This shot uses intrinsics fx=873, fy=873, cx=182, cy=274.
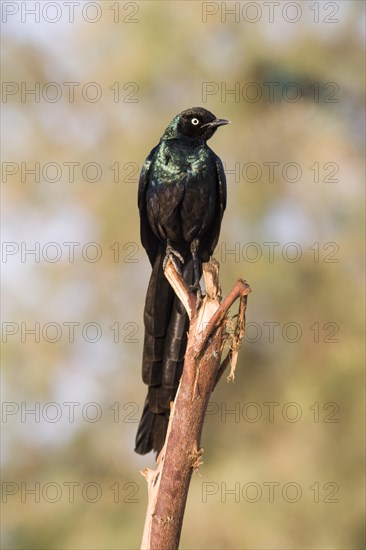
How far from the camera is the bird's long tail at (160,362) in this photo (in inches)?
203

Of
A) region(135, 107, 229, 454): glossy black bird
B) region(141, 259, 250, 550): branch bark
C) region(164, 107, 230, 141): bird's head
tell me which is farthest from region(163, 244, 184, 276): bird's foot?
region(141, 259, 250, 550): branch bark

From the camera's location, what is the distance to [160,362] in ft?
17.1

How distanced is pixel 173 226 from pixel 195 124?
27.7 inches

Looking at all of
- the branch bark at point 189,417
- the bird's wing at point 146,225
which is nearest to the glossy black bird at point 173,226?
the bird's wing at point 146,225

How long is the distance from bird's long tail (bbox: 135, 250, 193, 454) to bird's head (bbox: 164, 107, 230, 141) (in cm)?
118

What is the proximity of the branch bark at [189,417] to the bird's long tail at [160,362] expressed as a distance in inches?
26.2

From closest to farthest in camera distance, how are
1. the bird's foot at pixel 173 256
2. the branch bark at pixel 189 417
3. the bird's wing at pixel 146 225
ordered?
the branch bark at pixel 189 417
the bird's foot at pixel 173 256
the bird's wing at pixel 146 225

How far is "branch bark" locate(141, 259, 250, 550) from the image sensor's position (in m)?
4.25

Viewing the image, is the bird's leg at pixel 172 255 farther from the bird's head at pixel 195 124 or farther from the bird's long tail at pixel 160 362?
the bird's head at pixel 195 124

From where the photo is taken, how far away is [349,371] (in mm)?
10438

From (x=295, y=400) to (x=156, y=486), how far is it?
656 cm

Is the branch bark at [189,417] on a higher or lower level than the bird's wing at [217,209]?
lower

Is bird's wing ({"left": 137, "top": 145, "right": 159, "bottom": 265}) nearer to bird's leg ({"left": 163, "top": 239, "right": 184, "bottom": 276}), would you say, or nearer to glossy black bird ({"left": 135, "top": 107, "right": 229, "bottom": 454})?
glossy black bird ({"left": 135, "top": 107, "right": 229, "bottom": 454})

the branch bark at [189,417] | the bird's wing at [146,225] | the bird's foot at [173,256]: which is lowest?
the branch bark at [189,417]
